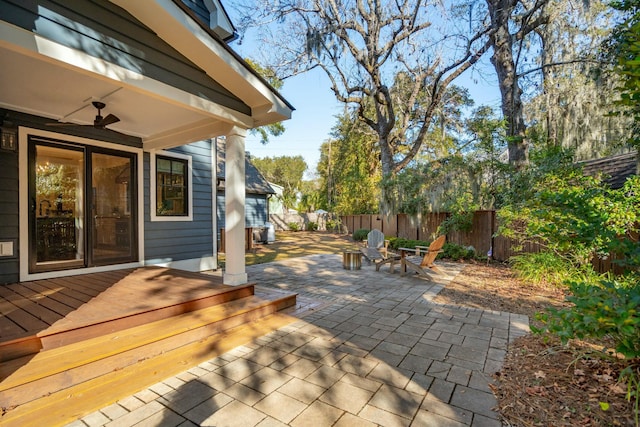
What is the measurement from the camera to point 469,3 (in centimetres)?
941

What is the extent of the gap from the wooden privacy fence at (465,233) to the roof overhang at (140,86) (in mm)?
6330

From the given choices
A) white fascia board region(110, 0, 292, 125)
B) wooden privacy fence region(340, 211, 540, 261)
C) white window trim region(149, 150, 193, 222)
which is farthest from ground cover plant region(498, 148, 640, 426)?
white window trim region(149, 150, 193, 222)

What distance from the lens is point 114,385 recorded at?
7.06ft

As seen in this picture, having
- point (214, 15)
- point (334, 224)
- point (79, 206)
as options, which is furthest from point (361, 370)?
point (334, 224)

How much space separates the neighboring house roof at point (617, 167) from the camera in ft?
25.2

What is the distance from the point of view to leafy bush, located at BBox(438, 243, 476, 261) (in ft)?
27.0

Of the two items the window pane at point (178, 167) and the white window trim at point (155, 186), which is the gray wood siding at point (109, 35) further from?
the window pane at point (178, 167)

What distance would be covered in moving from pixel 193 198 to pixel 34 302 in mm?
3039

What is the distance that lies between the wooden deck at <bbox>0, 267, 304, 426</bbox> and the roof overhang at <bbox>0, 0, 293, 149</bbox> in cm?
205

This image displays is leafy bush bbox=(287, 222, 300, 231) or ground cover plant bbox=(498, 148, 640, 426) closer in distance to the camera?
ground cover plant bbox=(498, 148, 640, 426)

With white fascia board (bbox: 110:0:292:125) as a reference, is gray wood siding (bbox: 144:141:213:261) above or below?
below

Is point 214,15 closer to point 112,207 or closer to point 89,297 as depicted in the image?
point 112,207

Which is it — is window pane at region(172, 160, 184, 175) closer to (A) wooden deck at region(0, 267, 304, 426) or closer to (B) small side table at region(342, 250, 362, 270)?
(A) wooden deck at region(0, 267, 304, 426)

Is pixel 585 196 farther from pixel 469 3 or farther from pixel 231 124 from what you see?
pixel 469 3
